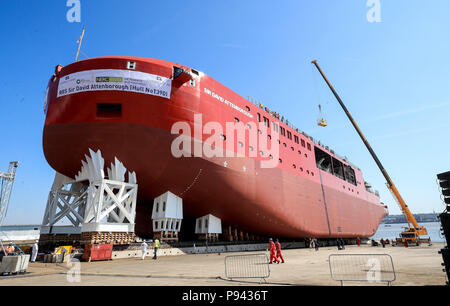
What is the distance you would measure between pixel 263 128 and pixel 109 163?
1430cm

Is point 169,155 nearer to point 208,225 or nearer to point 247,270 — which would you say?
point 208,225

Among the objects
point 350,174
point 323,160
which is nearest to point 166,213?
point 323,160

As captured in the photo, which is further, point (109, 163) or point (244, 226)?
point (244, 226)

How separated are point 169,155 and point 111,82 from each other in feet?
20.0

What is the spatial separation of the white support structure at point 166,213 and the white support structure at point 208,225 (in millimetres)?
2987

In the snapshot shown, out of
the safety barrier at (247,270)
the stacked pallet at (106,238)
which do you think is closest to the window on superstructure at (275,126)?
the safety barrier at (247,270)

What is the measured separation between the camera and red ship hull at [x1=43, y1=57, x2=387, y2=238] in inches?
637

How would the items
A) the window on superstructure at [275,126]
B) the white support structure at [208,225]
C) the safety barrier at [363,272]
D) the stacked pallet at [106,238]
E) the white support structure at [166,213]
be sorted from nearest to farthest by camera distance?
the safety barrier at [363,272] < the stacked pallet at [106,238] < the white support structure at [166,213] < the white support structure at [208,225] < the window on superstructure at [275,126]

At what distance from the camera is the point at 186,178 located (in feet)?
61.2

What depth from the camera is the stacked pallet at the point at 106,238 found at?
1569 cm

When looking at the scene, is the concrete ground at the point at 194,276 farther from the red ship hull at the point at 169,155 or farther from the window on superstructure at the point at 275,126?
the window on superstructure at the point at 275,126
